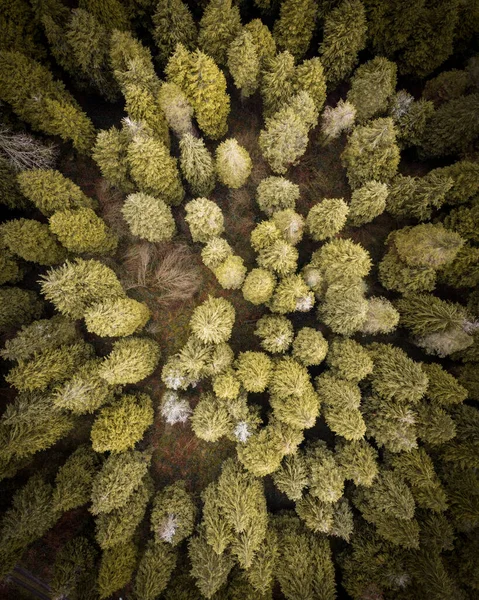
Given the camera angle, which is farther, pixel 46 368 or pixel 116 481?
pixel 116 481

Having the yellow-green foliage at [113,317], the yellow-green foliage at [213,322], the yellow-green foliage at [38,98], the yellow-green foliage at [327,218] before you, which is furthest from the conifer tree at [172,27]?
the yellow-green foliage at [113,317]

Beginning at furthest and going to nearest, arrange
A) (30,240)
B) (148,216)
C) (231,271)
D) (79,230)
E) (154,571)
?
(231,271), (148,216), (154,571), (79,230), (30,240)

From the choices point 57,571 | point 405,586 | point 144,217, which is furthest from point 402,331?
point 57,571

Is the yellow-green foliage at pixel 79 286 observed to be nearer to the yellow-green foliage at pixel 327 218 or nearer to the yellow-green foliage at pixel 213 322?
the yellow-green foliage at pixel 213 322

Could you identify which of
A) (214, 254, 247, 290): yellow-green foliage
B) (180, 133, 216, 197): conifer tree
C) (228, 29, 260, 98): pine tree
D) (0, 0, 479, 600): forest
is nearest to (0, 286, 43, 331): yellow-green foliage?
(0, 0, 479, 600): forest

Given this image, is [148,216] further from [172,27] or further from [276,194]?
[172,27]

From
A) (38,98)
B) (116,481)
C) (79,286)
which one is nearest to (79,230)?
(79,286)

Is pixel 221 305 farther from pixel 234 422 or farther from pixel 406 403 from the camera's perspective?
pixel 406 403
